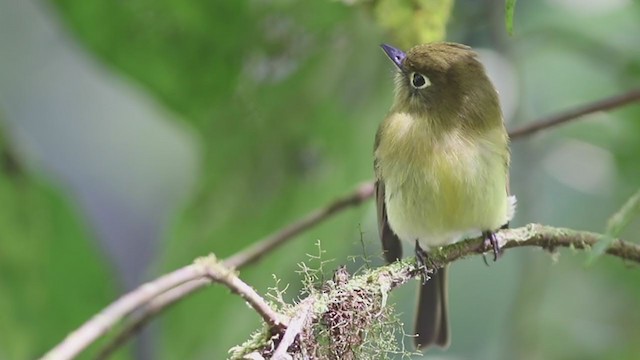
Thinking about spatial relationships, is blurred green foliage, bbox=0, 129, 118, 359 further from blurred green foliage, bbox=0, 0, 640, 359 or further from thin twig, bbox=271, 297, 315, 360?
thin twig, bbox=271, 297, 315, 360

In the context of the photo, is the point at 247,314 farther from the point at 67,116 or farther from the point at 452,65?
the point at 67,116

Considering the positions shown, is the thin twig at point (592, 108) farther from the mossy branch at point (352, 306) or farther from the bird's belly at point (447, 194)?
the mossy branch at point (352, 306)

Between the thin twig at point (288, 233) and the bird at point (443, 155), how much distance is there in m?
0.08

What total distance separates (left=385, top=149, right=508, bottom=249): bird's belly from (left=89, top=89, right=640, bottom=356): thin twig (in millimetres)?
79

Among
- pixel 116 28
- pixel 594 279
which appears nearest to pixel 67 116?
pixel 116 28

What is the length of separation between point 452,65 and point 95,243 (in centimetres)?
73

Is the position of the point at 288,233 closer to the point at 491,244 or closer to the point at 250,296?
the point at 491,244

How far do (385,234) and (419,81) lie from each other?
13.1 inches

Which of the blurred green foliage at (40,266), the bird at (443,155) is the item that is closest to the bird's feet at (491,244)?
the bird at (443,155)

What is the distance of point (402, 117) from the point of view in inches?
80.0

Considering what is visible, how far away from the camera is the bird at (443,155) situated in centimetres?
195

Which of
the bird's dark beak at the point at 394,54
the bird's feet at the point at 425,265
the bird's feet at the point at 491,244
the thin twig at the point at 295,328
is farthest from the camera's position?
the bird's dark beak at the point at 394,54

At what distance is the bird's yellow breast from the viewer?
1.95 m

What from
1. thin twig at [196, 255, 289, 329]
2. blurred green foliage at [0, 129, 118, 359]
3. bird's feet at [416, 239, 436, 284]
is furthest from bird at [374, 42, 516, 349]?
thin twig at [196, 255, 289, 329]
